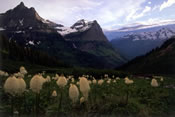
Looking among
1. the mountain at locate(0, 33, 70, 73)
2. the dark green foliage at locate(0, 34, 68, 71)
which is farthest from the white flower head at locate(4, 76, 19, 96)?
the dark green foliage at locate(0, 34, 68, 71)

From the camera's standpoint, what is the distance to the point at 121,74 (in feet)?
136

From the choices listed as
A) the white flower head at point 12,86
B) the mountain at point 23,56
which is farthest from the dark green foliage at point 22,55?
the white flower head at point 12,86

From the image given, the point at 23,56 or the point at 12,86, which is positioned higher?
the point at 23,56

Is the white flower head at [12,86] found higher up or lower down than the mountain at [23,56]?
lower down

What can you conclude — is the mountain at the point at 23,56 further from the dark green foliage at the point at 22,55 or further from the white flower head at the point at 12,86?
the white flower head at the point at 12,86

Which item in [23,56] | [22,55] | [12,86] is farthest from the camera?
[23,56]

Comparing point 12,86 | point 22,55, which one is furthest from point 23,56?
point 12,86

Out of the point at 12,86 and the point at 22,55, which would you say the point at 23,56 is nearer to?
the point at 22,55

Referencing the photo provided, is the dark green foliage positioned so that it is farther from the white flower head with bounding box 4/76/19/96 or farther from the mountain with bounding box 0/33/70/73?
the white flower head with bounding box 4/76/19/96

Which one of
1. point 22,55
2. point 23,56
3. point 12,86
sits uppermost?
point 22,55

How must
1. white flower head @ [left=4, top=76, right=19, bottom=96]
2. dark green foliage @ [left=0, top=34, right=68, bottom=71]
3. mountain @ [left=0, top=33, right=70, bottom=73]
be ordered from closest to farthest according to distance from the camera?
white flower head @ [left=4, top=76, right=19, bottom=96], mountain @ [left=0, top=33, right=70, bottom=73], dark green foliage @ [left=0, top=34, right=68, bottom=71]

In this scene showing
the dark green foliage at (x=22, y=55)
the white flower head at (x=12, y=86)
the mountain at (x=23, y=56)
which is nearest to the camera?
the white flower head at (x=12, y=86)

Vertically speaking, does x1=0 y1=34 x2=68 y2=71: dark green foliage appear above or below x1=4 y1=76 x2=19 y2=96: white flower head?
above

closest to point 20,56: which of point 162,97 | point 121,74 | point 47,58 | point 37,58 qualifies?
point 37,58
